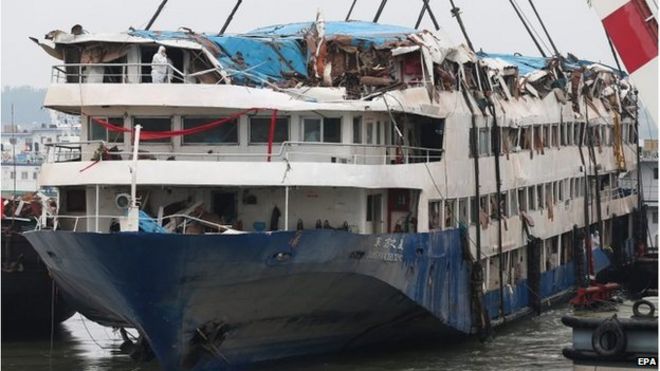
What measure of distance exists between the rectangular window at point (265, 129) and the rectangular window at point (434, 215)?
11.4 feet

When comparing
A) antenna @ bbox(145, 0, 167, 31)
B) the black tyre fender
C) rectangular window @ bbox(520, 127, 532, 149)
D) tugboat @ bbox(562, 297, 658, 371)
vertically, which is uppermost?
antenna @ bbox(145, 0, 167, 31)

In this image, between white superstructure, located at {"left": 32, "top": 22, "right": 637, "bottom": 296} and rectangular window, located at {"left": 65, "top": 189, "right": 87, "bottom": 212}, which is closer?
white superstructure, located at {"left": 32, "top": 22, "right": 637, "bottom": 296}

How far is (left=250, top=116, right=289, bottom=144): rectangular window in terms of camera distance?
80.1ft

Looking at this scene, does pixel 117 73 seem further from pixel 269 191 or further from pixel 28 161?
pixel 28 161

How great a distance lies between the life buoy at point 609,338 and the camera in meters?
17.7

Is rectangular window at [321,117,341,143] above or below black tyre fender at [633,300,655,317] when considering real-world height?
above

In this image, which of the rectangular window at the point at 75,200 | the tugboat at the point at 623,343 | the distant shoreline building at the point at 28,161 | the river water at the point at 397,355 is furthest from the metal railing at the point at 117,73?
the distant shoreline building at the point at 28,161

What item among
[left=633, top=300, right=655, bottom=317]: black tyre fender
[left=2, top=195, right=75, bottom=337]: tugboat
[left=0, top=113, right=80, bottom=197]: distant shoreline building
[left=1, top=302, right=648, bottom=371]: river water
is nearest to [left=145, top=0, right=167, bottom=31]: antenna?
[left=2, top=195, right=75, bottom=337]: tugboat

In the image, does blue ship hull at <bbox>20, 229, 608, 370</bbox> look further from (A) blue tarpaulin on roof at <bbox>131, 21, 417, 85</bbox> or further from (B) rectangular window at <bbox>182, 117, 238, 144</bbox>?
(A) blue tarpaulin on roof at <bbox>131, 21, 417, 85</bbox>

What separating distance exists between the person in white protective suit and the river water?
16.0ft

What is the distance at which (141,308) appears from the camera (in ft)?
72.0

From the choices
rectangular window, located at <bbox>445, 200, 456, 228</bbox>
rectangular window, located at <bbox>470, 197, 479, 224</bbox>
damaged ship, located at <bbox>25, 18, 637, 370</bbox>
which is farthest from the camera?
rectangular window, located at <bbox>470, 197, 479, 224</bbox>

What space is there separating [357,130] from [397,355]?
13.9 feet

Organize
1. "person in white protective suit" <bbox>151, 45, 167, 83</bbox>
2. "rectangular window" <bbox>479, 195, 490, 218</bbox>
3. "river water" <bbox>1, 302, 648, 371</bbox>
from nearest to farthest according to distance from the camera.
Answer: "person in white protective suit" <bbox>151, 45, 167, 83</bbox>
"river water" <bbox>1, 302, 648, 371</bbox>
"rectangular window" <bbox>479, 195, 490, 218</bbox>
